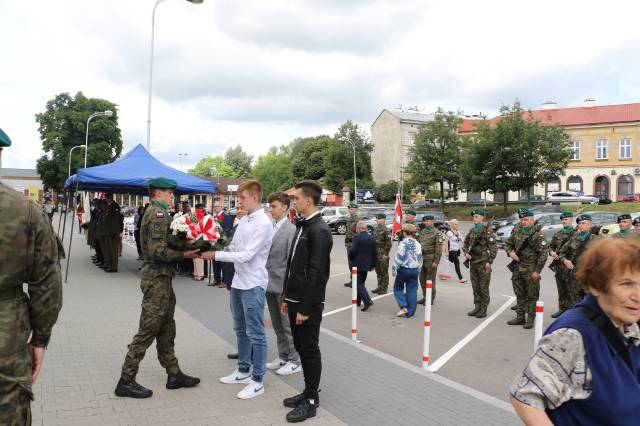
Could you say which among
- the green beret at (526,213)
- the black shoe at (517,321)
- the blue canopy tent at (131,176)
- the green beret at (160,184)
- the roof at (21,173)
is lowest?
the black shoe at (517,321)

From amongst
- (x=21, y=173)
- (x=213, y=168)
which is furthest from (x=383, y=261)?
(x=21, y=173)

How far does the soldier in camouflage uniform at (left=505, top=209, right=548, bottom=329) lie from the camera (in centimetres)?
879

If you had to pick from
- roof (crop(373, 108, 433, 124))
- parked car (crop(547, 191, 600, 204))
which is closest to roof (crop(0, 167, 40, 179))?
roof (crop(373, 108, 433, 124))

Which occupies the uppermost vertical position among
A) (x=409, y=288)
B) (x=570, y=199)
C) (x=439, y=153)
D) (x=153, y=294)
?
(x=439, y=153)

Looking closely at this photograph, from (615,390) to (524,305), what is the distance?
7.63m

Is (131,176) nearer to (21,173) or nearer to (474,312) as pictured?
(474,312)

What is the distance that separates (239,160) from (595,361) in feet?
444

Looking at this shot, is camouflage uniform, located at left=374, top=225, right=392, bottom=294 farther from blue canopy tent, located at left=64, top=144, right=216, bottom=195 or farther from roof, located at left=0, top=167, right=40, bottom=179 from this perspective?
roof, located at left=0, top=167, right=40, bottom=179

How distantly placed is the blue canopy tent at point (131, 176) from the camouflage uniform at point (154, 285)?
27.8 ft

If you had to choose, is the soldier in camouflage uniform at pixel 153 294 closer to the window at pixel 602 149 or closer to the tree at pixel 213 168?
the window at pixel 602 149

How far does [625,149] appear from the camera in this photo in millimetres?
56031

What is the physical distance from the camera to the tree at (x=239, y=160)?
13362 cm

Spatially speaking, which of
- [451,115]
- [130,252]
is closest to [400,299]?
[130,252]

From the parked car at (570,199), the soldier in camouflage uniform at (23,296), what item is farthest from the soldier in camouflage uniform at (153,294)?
the parked car at (570,199)
